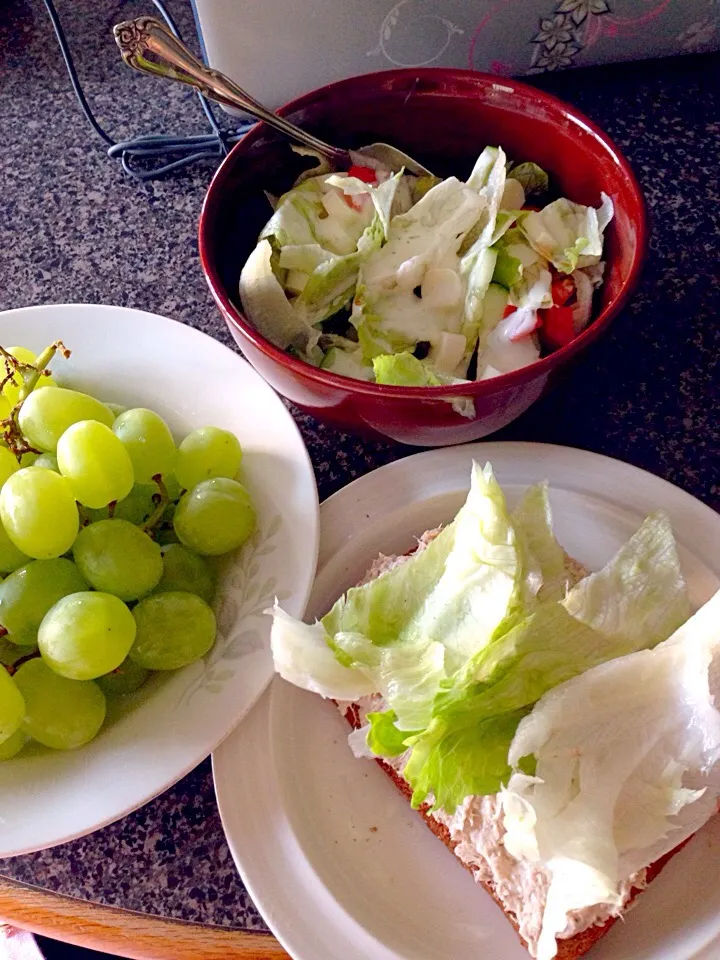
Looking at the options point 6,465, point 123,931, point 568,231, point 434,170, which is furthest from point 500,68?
point 123,931

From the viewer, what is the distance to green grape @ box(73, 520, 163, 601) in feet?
1.85

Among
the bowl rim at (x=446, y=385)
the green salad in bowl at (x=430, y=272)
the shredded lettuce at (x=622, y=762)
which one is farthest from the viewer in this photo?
the green salad in bowl at (x=430, y=272)

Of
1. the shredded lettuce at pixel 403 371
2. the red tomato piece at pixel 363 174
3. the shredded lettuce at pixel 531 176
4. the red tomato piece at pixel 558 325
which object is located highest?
the shredded lettuce at pixel 531 176

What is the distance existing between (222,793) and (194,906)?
9 cm

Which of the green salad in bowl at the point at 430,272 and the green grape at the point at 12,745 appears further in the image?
the green salad in bowl at the point at 430,272

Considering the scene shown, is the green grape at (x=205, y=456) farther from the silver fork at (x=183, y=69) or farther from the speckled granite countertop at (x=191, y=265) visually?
the silver fork at (x=183, y=69)

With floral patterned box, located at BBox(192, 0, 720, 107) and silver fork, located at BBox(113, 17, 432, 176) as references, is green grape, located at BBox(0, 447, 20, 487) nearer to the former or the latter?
silver fork, located at BBox(113, 17, 432, 176)

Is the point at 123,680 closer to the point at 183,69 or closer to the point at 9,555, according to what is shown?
the point at 9,555

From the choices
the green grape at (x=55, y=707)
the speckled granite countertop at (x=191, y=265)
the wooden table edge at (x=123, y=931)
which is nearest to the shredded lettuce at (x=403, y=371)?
the speckled granite countertop at (x=191, y=265)

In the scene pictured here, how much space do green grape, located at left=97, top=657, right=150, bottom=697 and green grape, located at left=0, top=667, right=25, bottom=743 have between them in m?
0.07

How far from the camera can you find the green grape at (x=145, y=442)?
0.62 meters

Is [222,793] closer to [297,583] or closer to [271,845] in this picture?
[271,845]

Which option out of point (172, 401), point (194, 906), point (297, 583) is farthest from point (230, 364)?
point (194, 906)

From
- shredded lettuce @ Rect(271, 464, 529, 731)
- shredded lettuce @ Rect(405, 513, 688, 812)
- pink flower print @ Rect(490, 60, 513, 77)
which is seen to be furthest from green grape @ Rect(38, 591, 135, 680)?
pink flower print @ Rect(490, 60, 513, 77)
